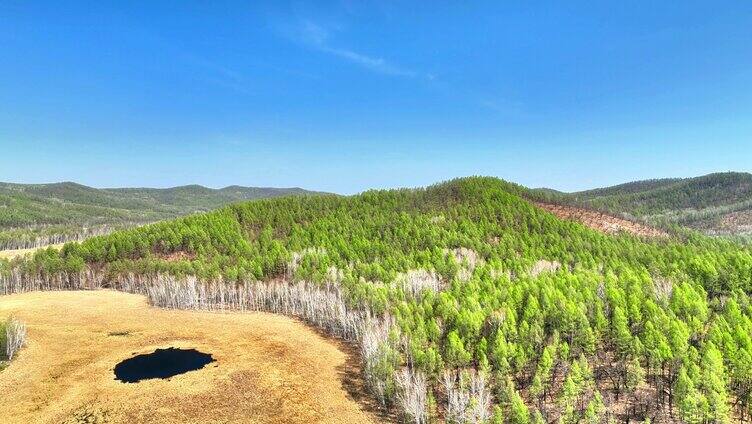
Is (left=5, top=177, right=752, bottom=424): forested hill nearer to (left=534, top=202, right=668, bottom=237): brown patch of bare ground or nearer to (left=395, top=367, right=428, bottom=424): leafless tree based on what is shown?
(left=395, top=367, right=428, bottom=424): leafless tree

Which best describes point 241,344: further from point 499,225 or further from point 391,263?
point 499,225

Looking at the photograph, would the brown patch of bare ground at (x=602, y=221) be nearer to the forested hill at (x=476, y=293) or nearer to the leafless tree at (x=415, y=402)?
the forested hill at (x=476, y=293)

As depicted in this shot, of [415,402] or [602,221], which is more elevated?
[602,221]

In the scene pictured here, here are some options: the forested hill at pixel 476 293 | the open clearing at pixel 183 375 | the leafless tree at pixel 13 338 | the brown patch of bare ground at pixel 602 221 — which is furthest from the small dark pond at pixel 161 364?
the brown patch of bare ground at pixel 602 221

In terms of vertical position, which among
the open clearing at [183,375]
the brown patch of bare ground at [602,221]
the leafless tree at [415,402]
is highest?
the brown patch of bare ground at [602,221]

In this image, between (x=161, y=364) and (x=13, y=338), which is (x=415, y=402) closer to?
(x=161, y=364)

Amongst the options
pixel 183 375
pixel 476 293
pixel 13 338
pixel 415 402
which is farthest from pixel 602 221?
pixel 13 338
